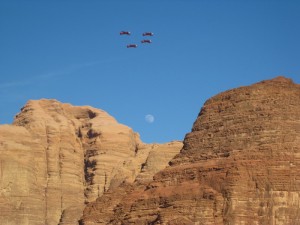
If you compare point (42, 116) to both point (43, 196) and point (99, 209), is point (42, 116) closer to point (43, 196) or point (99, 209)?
point (43, 196)

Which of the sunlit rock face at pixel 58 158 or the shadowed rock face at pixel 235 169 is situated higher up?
the sunlit rock face at pixel 58 158

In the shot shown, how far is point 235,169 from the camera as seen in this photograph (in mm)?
87938

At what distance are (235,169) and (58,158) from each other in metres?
85.2

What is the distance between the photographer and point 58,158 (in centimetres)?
17050

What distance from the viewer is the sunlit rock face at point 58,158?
158 metres

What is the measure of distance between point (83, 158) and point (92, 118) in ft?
29.3

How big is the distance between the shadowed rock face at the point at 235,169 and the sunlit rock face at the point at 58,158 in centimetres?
5332

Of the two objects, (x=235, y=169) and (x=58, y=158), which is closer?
(x=235, y=169)

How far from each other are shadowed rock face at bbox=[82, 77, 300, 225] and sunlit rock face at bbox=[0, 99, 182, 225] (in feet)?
175

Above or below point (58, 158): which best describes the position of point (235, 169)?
below

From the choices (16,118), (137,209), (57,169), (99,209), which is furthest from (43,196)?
(137,209)

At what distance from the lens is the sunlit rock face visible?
6206 inches

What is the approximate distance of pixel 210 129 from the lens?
95.8 m

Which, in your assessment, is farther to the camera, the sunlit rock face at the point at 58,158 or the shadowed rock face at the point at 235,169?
the sunlit rock face at the point at 58,158
